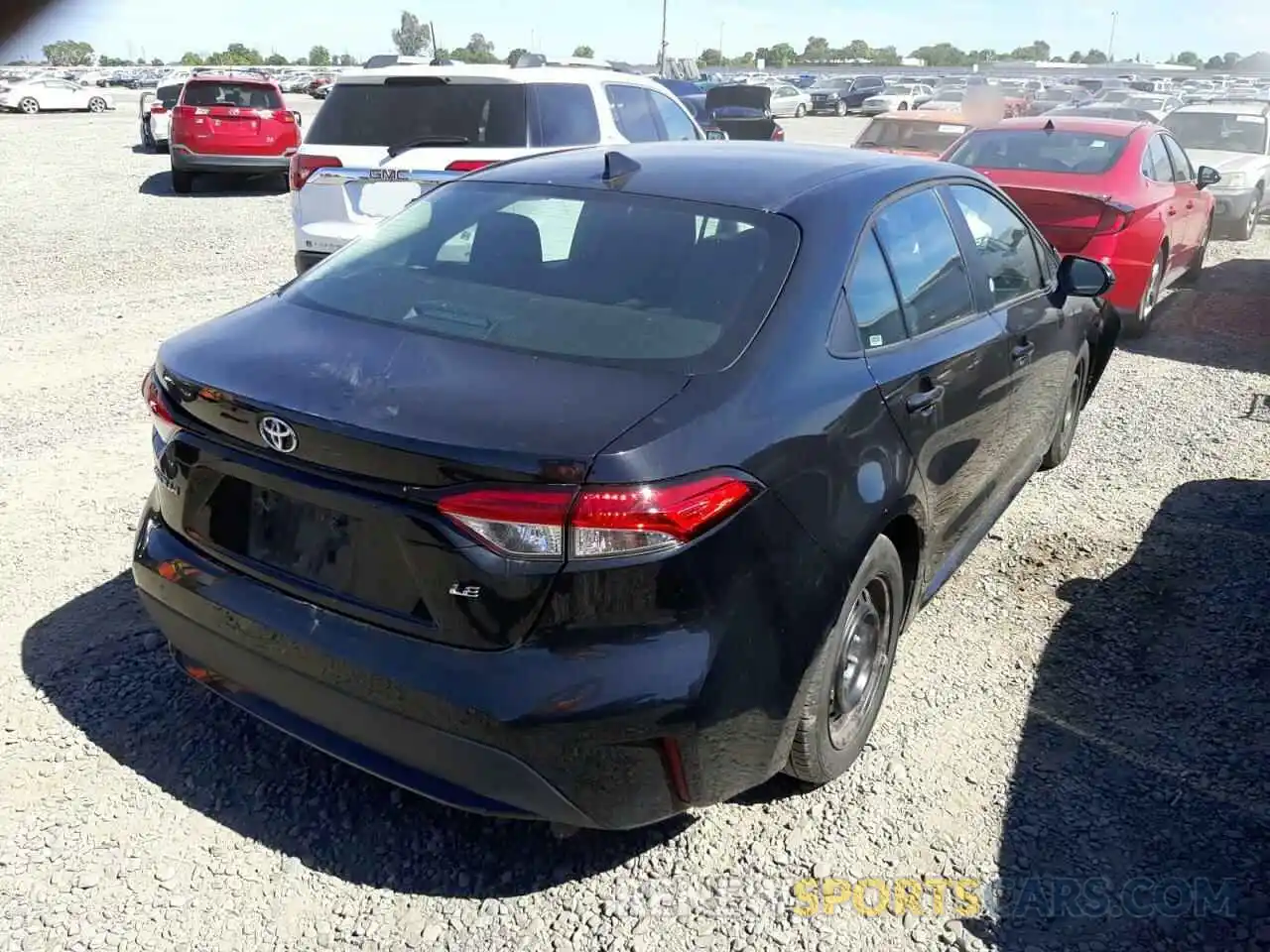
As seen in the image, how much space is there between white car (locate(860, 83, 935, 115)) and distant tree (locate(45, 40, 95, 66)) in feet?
133

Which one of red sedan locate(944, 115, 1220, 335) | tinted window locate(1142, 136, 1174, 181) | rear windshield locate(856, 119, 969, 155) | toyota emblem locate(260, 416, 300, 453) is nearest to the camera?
toyota emblem locate(260, 416, 300, 453)

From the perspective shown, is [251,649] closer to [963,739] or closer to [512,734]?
[512,734]

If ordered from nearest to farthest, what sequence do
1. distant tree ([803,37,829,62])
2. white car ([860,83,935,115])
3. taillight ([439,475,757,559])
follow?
taillight ([439,475,757,559]) → white car ([860,83,935,115]) → distant tree ([803,37,829,62])

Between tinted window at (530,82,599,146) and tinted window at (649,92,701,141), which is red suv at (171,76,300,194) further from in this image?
tinted window at (530,82,599,146)

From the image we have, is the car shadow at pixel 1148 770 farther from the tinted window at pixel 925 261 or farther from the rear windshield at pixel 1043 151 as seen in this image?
the rear windshield at pixel 1043 151

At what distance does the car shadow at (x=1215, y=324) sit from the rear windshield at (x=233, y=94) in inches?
484

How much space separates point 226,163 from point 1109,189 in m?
11.5

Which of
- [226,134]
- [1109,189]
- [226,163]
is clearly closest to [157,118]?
[226,134]

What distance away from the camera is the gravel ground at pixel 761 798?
252 cm

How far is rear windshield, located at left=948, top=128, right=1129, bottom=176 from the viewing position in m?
8.01

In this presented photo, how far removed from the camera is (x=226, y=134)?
1461 centimetres

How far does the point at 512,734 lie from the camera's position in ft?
7.32

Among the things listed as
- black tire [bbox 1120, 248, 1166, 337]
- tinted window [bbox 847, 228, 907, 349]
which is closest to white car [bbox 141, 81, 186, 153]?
black tire [bbox 1120, 248, 1166, 337]

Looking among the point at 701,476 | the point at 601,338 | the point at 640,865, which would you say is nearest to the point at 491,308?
the point at 601,338
